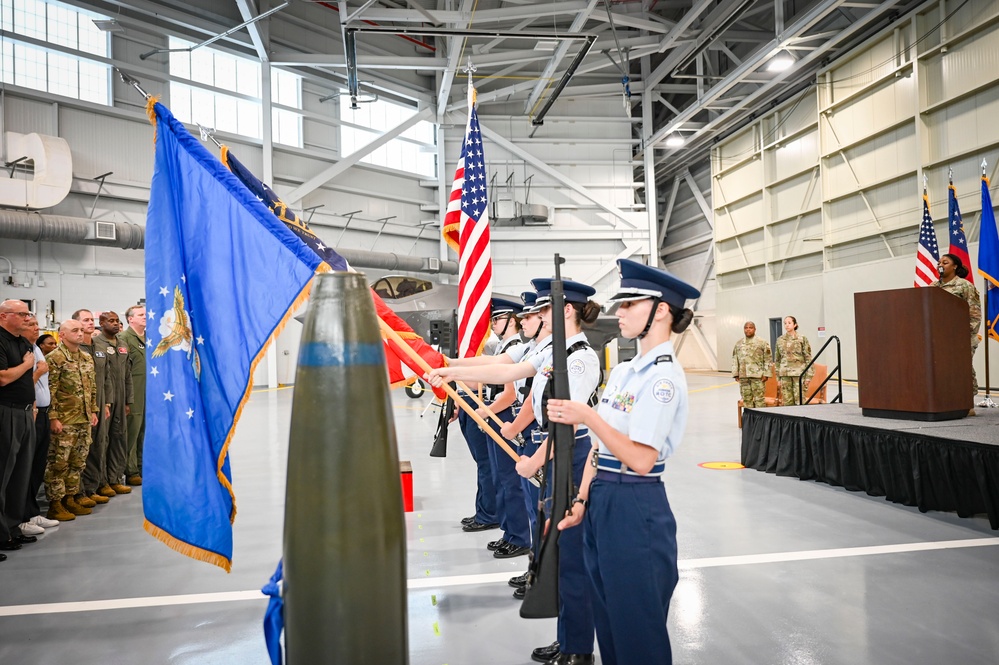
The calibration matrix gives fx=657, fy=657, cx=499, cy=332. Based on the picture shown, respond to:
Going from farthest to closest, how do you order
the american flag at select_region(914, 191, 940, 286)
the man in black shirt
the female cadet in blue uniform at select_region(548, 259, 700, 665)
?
the american flag at select_region(914, 191, 940, 286) < the man in black shirt < the female cadet in blue uniform at select_region(548, 259, 700, 665)

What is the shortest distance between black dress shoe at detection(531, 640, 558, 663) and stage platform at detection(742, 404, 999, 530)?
329 cm

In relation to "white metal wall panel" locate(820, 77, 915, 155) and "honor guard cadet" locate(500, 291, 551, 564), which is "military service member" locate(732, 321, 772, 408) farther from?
"white metal wall panel" locate(820, 77, 915, 155)

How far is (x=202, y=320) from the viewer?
206 cm

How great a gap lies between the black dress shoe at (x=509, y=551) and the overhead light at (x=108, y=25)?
1428 cm

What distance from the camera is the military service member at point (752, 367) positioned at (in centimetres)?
861

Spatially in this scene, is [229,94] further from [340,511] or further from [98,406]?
[340,511]

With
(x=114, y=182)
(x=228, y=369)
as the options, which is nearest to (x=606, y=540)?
(x=228, y=369)

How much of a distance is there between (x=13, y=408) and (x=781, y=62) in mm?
14897

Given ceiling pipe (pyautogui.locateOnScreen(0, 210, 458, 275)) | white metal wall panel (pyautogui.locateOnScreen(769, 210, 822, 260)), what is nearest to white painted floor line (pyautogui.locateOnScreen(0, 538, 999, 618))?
ceiling pipe (pyautogui.locateOnScreen(0, 210, 458, 275))

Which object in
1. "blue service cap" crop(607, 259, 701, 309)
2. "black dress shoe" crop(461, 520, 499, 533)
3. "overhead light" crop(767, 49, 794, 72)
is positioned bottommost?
"black dress shoe" crop(461, 520, 499, 533)

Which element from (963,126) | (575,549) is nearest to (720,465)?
(575,549)

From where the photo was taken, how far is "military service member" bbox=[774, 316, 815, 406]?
861 centimetres

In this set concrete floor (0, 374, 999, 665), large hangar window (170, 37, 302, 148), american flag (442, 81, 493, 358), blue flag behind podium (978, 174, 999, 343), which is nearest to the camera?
concrete floor (0, 374, 999, 665)

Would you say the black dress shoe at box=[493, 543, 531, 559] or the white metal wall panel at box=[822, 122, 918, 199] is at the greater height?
the white metal wall panel at box=[822, 122, 918, 199]
